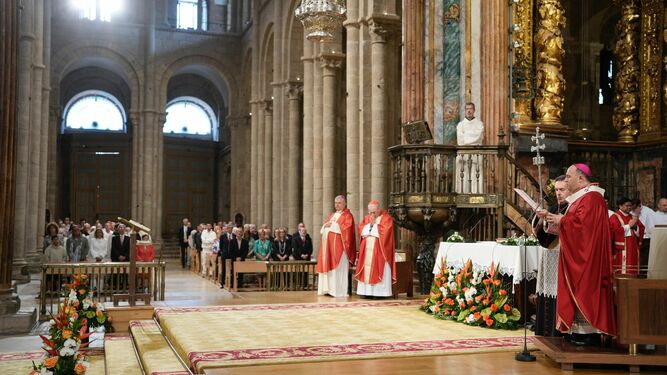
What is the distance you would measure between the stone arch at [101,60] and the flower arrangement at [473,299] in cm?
2501

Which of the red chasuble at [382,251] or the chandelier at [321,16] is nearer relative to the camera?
the red chasuble at [382,251]

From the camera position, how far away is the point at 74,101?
36.6 m

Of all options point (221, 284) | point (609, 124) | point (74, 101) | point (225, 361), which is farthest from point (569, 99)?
point (74, 101)

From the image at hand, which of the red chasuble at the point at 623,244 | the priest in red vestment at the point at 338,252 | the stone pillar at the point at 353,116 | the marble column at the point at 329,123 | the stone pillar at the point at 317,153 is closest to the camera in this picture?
the red chasuble at the point at 623,244

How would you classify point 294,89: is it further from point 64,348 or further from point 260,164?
point 64,348

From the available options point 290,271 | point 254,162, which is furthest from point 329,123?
point 254,162

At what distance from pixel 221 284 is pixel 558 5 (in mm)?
8663

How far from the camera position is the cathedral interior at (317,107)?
1220cm

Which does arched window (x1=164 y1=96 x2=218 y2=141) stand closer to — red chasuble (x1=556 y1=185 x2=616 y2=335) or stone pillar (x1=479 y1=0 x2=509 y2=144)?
stone pillar (x1=479 y1=0 x2=509 y2=144)

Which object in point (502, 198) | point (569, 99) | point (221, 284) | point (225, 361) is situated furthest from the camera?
point (569, 99)

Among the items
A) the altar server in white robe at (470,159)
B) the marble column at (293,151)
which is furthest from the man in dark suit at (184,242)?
the altar server in white robe at (470,159)

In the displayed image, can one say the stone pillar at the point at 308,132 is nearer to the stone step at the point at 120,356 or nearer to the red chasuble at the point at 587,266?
the stone step at the point at 120,356

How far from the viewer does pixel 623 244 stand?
7.44 m

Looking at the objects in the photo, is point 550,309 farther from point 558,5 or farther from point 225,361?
point 558,5
